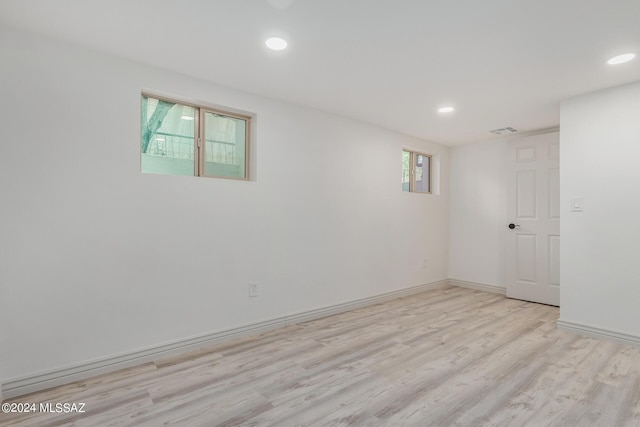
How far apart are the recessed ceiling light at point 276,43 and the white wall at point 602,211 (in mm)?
2833

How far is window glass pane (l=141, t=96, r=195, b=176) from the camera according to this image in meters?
2.55

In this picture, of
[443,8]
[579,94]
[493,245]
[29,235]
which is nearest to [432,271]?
[493,245]

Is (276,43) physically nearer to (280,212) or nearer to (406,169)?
(280,212)

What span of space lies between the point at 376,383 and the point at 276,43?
7.72 ft

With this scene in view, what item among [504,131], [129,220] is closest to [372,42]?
[129,220]

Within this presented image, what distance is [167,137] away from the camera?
8.70 feet

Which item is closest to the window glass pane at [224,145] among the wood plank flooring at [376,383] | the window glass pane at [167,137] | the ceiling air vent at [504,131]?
the window glass pane at [167,137]

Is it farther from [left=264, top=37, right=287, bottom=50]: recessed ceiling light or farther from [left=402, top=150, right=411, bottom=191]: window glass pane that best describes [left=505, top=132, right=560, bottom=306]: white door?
[left=264, top=37, right=287, bottom=50]: recessed ceiling light

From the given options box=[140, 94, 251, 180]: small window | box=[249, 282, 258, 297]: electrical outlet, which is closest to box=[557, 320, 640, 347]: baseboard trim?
box=[249, 282, 258, 297]: electrical outlet

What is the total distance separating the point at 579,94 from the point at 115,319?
438 centimetres

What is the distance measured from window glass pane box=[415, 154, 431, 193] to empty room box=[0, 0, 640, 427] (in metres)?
1.03

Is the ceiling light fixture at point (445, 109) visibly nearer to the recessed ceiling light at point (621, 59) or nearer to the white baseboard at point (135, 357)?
the recessed ceiling light at point (621, 59)

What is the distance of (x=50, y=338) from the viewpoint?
6.79 feet

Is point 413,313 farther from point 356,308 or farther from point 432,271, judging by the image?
point 432,271
